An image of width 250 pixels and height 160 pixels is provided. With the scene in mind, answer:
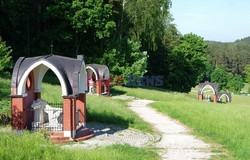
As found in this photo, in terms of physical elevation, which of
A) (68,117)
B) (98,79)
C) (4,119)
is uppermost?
(98,79)

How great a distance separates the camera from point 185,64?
191 ft

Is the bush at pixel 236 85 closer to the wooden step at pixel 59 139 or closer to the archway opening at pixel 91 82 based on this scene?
the archway opening at pixel 91 82

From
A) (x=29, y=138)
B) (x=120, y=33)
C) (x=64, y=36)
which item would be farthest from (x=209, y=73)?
(x=29, y=138)

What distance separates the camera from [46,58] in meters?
13.7

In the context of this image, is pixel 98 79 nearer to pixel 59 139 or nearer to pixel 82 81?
pixel 82 81

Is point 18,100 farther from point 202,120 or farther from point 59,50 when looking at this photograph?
point 59,50

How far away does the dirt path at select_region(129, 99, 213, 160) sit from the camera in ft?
39.8

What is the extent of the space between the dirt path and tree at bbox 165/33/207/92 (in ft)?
120

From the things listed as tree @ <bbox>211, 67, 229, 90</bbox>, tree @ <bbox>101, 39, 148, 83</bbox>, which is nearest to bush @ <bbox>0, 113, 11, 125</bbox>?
tree @ <bbox>101, 39, 148, 83</bbox>

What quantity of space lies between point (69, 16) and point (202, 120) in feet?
73.9

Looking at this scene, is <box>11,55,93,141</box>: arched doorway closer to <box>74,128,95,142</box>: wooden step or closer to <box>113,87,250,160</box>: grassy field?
<box>74,128,95,142</box>: wooden step

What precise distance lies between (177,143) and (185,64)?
45.1 m

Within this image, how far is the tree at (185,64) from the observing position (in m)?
57.7

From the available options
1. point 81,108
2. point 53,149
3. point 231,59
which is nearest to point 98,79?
point 81,108
